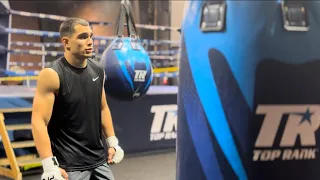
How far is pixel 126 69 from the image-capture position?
11.3ft

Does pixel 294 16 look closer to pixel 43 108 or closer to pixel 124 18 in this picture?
pixel 43 108

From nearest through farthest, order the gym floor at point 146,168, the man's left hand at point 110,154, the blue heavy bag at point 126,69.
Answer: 1. the man's left hand at point 110,154
2. the blue heavy bag at point 126,69
3. the gym floor at point 146,168

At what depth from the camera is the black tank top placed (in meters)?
1.86

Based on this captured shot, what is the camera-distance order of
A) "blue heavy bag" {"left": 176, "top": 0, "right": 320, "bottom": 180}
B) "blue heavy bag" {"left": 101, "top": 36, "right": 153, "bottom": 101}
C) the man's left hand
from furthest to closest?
"blue heavy bag" {"left": 101, "top": 36, "right": 153, "bottom": 101}
the man's left hand
"blue heavy bag" {"left": 176, "top": 0, "right": 320, "bottom": 180}

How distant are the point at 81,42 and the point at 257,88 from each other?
3.43ft

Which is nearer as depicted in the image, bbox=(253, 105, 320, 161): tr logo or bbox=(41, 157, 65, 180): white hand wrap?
bbox=(253, 105, 320, 161): tr logo

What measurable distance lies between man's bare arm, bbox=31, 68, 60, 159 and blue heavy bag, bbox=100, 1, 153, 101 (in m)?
1.64

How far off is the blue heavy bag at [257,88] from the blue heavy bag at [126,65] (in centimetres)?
240

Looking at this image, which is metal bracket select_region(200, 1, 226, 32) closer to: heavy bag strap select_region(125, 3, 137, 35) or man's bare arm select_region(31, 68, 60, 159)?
man's bare arm select_region(31, 68, 60, 159)

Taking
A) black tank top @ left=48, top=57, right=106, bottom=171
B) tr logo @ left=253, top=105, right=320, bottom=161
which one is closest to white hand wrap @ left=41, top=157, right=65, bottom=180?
black tank top @ left=48, top=57, right=106, bottom=171

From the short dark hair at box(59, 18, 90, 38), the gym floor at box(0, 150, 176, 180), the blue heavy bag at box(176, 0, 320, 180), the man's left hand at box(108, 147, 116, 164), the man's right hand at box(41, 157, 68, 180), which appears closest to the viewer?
the blue heavy bag at box(176, 0, 320, 180)

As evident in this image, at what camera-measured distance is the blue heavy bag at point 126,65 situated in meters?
3.45

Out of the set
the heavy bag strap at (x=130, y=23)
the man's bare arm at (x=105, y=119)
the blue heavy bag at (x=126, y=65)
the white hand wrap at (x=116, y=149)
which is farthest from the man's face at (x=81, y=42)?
the heavy bag strap at (x=130, y=23)

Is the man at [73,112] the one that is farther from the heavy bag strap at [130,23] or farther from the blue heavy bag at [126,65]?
the heavy bag strap at [130,23]
